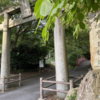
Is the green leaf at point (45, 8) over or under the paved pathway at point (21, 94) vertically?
over

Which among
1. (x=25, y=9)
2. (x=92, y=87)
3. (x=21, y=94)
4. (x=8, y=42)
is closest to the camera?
(x=92, y=87)

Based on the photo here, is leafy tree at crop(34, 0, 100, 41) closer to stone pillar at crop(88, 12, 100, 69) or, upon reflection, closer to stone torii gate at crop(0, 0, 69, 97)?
stone pillar at crop(88, 12, 100, 69)

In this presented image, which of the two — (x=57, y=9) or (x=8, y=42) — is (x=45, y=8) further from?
(x=8, y=42)

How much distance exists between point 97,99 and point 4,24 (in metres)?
7.70

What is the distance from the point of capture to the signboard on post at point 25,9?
21.7 feet

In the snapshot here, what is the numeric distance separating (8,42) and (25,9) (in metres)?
2.69

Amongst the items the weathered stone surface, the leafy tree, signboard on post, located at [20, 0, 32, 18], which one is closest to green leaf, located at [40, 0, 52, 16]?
the leafy tree

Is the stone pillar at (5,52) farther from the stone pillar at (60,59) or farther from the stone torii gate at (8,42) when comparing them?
the stone pillar at (60,59)

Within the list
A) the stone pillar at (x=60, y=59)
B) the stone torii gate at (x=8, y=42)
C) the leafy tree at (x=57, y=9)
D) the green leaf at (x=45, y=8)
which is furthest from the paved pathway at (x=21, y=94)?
the green leaf at (x=45, y=8)

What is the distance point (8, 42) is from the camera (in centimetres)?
763

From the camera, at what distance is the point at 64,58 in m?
5.31

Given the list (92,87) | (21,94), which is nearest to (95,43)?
(92,87)

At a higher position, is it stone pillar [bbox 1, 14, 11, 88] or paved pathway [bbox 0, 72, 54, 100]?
stone pillar [bbox 1, 14, 11, 88]

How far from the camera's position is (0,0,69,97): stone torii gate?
5.22 meters
